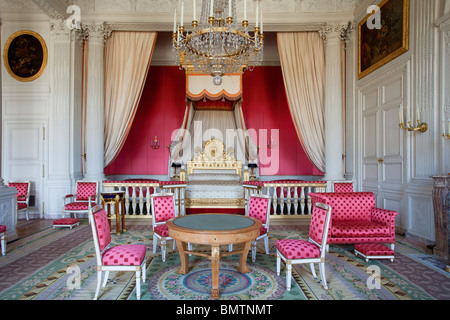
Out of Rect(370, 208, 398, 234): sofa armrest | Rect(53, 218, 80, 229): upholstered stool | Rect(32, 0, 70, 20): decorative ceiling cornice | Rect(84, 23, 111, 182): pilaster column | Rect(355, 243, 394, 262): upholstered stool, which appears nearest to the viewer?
Rect(355, 243, 394, 262): upholstered stool

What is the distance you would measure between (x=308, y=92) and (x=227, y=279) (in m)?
5.17

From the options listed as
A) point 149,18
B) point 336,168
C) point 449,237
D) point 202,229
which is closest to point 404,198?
point 449,237

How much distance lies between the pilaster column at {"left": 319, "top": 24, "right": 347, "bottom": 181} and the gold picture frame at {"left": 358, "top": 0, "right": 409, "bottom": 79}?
0.47 m

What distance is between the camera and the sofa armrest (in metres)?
4.00

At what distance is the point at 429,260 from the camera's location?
3693 millimetres

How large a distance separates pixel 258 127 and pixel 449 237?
5.90 metres

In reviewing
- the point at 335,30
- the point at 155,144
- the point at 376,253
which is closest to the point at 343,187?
the point at 376,253

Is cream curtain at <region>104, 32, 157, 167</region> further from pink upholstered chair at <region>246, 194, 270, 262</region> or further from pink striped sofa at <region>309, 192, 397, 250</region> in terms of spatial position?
pink striped sofa at <region>309, 192, 397, 250</region>

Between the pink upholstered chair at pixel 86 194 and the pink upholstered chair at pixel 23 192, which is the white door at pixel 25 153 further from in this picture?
the pink upholstered chair at pixel 86 194

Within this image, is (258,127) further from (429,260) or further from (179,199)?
(429,260)

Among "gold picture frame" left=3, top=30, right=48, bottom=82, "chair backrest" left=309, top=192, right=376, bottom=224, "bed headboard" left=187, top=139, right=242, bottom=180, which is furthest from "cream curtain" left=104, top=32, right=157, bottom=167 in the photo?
"chair backrest" left=309, top=192, right=376, bottom=224

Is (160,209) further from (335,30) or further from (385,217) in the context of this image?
(335,30)

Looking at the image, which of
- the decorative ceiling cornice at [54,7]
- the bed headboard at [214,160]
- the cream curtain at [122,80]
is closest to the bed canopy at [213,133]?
the bed headboard at [214,160]

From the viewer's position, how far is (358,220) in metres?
4.45
